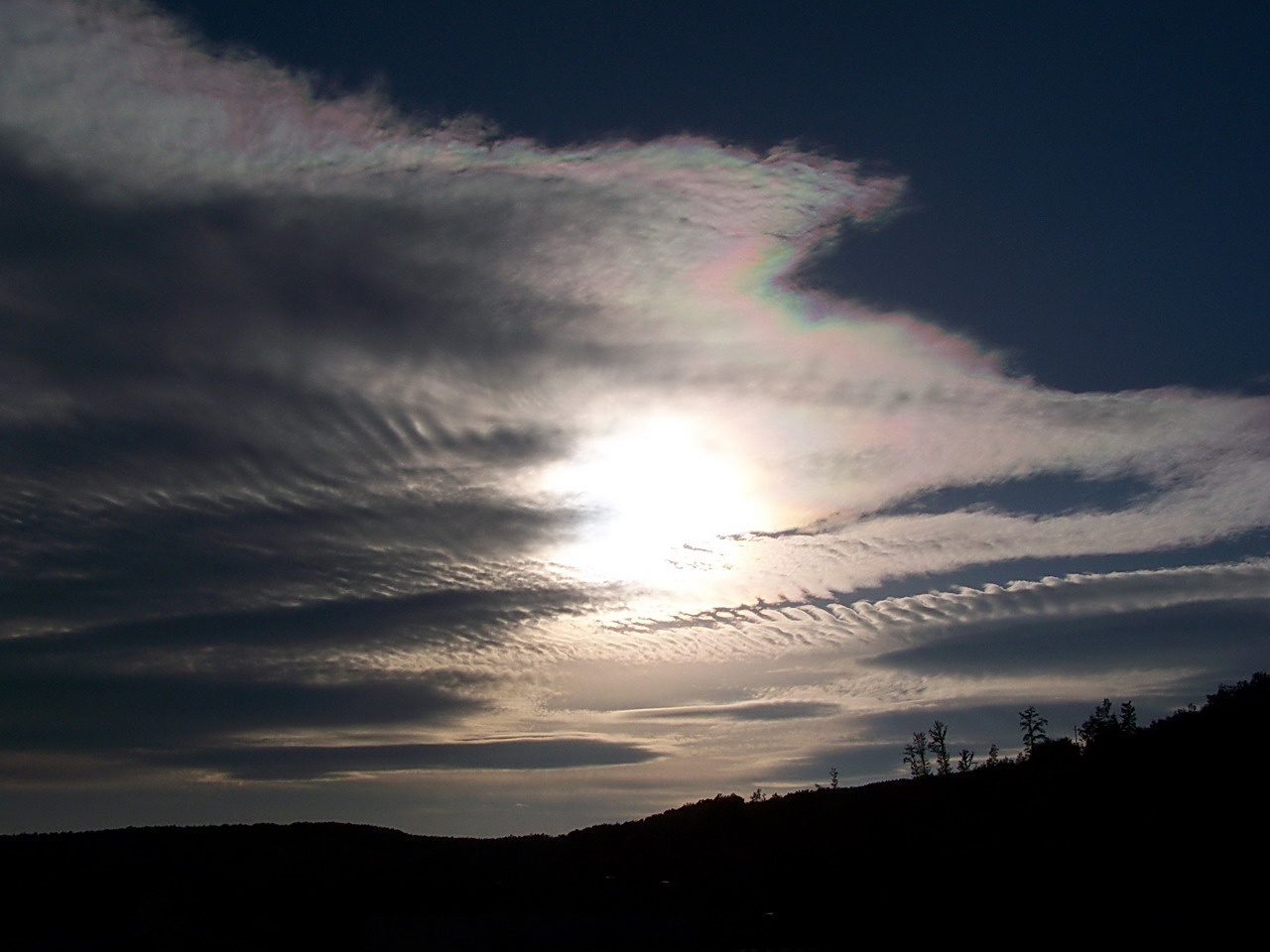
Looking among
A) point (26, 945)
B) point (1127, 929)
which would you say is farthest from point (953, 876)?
point (26, 945)

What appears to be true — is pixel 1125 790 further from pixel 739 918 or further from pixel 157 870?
pixel 157 870

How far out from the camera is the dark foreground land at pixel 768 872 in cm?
3722

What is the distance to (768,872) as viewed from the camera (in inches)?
1944

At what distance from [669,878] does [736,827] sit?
958 cm

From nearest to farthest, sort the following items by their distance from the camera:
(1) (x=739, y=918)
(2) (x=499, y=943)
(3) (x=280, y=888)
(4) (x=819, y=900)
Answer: (2) (x=499, y=943) < (1) (x=739, y=918) < (4) (x=819, y=900) < (3) (x=280, y=888)

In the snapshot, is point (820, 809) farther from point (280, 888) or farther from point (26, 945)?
point (26, 945)

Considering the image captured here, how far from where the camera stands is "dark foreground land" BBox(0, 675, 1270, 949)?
37.2 metres

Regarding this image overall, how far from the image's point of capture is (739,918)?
41.4 m

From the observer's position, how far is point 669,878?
50.3 m

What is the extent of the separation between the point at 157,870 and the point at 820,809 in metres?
38.2

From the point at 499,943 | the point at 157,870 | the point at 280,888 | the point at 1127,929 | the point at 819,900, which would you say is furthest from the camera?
the point at 157,870

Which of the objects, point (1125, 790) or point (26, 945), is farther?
point (1125, 790)

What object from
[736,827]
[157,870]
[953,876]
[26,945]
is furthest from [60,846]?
[953,876]

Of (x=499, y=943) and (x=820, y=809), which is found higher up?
(x=820, y=809)
